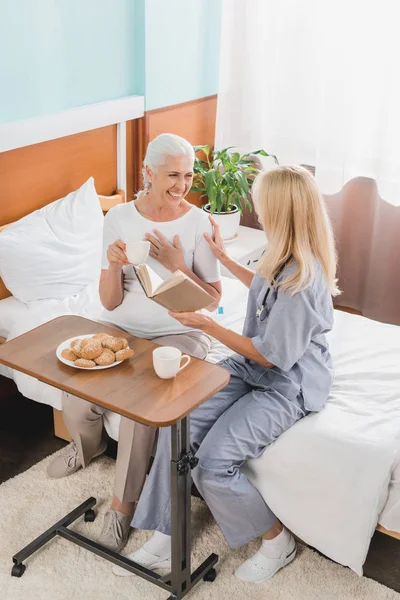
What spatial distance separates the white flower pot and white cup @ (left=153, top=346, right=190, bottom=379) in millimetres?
1635

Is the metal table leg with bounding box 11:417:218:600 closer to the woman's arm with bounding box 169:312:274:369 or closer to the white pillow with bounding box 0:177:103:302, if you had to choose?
the woman's arm with bounding box 169:312:274:369

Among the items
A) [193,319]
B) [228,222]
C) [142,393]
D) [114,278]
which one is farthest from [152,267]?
[228,222]

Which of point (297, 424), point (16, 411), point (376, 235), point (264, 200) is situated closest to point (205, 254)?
point (264, 200)

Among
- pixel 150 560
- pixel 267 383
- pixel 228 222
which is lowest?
pixel 150 560

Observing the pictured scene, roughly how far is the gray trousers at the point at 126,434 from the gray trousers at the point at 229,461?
0.08 meters

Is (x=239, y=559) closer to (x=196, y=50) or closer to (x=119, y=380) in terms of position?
(x=119, y=380)

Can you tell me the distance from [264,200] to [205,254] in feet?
1.24

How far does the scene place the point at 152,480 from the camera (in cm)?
214

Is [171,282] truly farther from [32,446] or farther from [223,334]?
[32,446]

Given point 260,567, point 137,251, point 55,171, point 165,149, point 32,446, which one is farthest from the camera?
point 55,171

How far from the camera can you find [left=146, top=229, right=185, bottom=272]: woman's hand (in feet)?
7.69

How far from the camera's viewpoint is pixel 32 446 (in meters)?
2.77

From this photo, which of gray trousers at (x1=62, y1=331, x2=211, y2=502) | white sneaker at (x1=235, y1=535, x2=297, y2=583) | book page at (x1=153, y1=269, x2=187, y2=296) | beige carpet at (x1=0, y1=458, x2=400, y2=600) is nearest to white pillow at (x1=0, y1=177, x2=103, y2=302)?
gray trousers at (x1=62, y1=331, x2=211, y2=502)

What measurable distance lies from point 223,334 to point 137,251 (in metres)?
0.33
